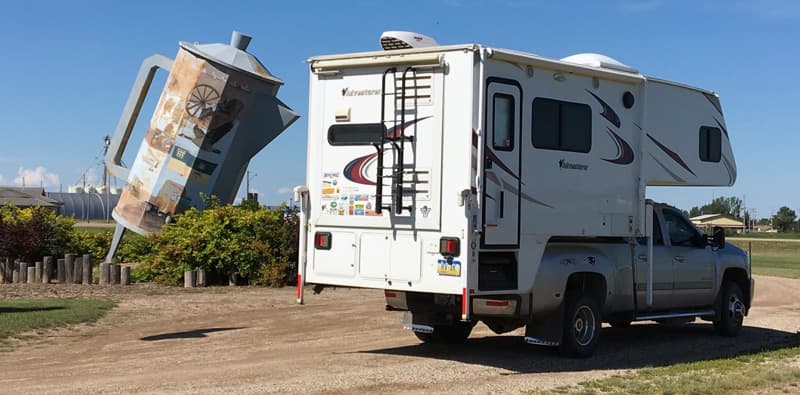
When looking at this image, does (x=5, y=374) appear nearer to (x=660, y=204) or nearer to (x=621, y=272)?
(x=621, y=272)

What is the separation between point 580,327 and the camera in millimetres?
12344

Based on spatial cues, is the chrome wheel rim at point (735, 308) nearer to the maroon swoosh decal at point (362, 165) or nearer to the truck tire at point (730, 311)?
the truck tire at point (730, 311)

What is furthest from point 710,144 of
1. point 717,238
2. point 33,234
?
point 33,234

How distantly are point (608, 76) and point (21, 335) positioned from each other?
30.2 ft

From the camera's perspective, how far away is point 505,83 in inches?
442

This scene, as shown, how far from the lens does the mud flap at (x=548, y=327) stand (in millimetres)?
11891

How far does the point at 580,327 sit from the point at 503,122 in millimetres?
2938

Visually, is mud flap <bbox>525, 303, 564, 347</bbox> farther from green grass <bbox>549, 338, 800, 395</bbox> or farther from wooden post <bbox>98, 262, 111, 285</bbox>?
wooden post <bbox>98, 262, 111, 285</bbox>

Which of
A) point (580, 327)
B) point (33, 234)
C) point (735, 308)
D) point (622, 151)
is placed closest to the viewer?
point (580, 327)

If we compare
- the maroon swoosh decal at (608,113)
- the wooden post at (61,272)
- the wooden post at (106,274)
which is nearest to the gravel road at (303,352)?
the maroon swoosh decal at (608,113)

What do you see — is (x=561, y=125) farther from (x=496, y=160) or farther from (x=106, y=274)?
(x=106, y=274)

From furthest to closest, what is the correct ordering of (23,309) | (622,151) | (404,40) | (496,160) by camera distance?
(23,309) → (622,151) → (404,40) → (496,160)

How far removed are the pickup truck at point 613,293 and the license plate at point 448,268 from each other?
0.45m

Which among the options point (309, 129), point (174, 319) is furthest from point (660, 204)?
point (174, 319)
